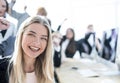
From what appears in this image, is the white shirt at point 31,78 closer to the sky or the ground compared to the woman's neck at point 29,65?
closer to the ground

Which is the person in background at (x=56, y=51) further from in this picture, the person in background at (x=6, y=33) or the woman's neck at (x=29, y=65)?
the woman's neck at (x=29, y=65)

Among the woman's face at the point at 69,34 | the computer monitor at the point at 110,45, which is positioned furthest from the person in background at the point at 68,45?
the computer monitor at the point at 110,45

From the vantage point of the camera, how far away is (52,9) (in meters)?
2.68

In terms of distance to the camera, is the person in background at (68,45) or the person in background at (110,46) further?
the person in background at (68,45)

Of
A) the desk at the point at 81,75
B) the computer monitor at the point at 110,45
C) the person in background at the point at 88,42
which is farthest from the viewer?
the person in background at the point at 88,42

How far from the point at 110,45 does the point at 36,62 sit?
1175 mm

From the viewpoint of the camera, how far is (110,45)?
2301 millimetres

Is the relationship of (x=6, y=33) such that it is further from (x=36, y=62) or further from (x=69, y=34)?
(x=69, y=34)

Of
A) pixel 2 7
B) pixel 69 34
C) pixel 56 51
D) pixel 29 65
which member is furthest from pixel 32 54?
pixel 69 34

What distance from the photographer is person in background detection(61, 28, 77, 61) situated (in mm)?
3020

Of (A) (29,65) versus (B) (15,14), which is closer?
(A) (29,65)

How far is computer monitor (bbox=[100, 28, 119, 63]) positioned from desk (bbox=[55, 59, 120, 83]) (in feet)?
0.48

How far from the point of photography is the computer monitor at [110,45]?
2.19m

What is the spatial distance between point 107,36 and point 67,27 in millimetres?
752
